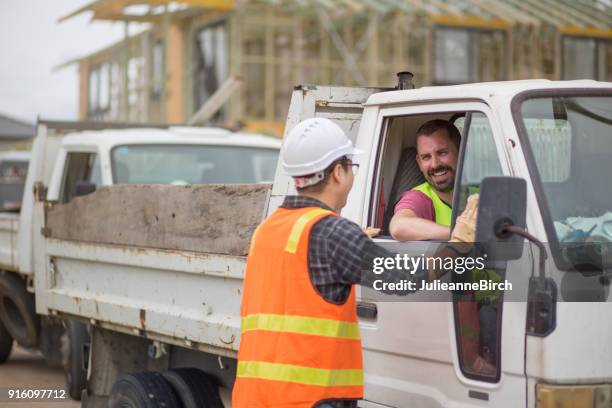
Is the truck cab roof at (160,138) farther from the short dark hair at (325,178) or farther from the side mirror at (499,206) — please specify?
the side mirror at (499,206)

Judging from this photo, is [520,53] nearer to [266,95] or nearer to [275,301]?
[266,95]

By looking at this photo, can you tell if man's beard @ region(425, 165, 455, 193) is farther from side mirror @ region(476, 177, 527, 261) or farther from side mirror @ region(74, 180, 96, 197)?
side mirror @ region(74, 180, 96, 197)

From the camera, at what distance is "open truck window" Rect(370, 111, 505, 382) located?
4.15m

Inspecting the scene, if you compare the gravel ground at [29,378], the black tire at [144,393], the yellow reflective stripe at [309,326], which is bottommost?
the gravel ground at [29,378]

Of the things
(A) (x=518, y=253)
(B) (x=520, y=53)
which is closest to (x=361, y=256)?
(A) (x=518, y=253)

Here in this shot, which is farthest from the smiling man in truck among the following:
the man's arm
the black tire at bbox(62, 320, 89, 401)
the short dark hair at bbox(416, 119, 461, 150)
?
the black tire at bbox(62, 320, 89, 401)

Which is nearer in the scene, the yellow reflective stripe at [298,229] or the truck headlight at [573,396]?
the truck headlight at [573,396]

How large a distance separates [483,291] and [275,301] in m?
0.77

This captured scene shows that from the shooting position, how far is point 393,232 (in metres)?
4.55

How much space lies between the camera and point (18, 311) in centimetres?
1059

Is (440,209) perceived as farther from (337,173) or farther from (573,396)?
(573,396)

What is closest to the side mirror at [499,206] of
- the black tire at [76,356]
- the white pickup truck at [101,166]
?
the black tire at [76,356]

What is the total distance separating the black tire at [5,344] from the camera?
36.4 ft

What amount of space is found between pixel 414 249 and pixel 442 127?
0.60 meters
